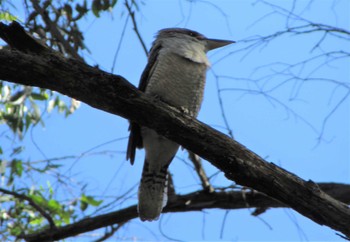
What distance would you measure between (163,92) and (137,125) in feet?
1.18

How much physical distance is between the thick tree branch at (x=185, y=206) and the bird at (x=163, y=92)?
A: 0.76 feet

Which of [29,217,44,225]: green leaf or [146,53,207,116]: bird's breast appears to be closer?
[146,53,207,116]: bird's breast

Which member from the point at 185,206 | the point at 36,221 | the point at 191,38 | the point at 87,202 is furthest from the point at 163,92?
the point at 36,221

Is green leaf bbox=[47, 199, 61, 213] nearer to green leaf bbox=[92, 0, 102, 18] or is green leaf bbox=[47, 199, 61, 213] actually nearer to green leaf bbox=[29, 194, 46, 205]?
green leaf bbox=[29, 194, 46, 205]

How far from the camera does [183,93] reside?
13.5 ft

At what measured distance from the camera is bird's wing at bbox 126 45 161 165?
4246 millimetres

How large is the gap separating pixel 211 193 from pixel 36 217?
1.80m

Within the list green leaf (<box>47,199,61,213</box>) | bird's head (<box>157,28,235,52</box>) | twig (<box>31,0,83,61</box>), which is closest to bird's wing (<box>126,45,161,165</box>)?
bird's head (<box>157,28,235,52</box>)

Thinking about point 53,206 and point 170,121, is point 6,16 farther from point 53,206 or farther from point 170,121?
point 170,121

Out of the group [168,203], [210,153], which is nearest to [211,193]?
[168,203]

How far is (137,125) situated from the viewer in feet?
14.0

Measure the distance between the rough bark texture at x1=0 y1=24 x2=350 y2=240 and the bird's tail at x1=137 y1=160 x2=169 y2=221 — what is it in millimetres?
1351

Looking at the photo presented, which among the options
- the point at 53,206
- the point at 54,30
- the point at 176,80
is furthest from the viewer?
the point at 53,206

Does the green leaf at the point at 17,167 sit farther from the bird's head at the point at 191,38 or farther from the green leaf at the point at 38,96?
the bird's head at the point at 191,38
